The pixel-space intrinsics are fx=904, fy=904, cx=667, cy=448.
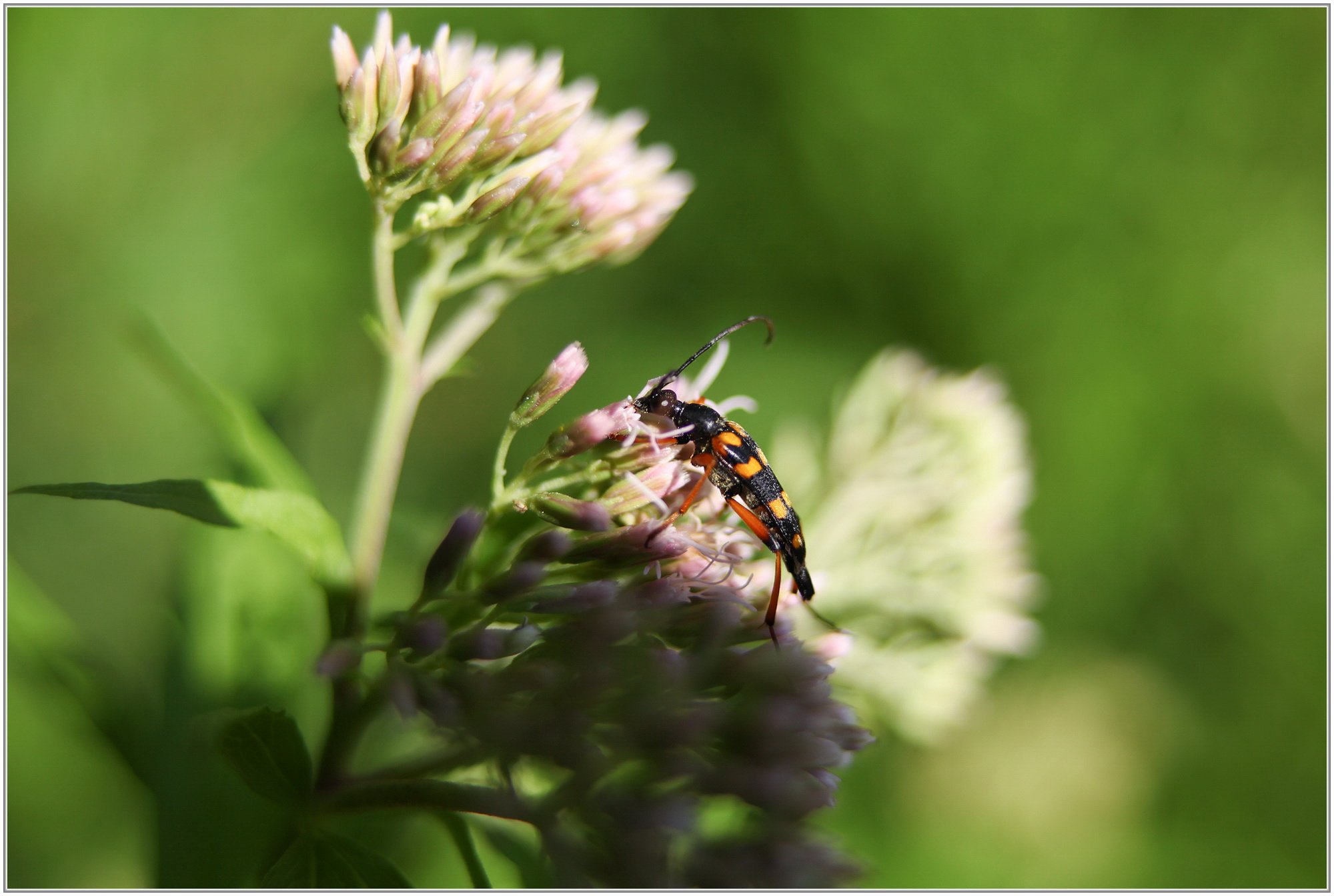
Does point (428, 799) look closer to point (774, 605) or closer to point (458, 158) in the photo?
point (774, 605)

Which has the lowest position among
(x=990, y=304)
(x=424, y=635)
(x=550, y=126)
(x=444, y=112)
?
(x=424, y=635)

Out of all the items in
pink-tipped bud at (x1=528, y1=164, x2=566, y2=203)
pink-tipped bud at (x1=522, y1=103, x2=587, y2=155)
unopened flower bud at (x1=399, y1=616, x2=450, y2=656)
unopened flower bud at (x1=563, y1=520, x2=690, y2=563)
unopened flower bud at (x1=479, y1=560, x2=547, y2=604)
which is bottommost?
unopened flower bud at (x1=399, y1=616, x2=450, y2=656)

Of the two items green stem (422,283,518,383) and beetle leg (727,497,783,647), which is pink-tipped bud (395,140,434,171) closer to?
green stem (422,283,518,383)

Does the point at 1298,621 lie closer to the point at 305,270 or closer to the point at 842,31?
the point at 842,31

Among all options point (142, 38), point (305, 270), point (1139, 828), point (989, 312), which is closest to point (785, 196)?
point (989, 312)

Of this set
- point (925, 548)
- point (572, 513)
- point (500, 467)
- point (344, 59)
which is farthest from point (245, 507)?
point (925, 548)

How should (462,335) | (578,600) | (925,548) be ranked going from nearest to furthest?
1. (578,600)
2. (462,335)
3. (925,548)

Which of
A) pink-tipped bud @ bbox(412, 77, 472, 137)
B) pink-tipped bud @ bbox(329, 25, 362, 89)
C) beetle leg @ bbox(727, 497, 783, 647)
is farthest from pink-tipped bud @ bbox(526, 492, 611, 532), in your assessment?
pink-tipped bud @ bbox(329, 25, 362, 89)
